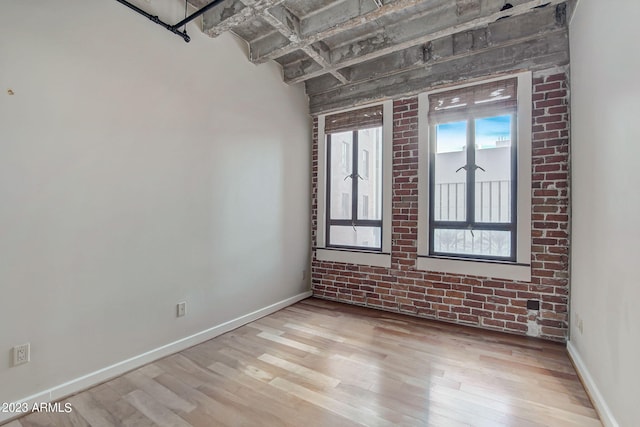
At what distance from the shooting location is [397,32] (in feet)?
9.38

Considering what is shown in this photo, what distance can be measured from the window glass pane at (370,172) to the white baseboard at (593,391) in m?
2.23

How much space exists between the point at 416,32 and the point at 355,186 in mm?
1910

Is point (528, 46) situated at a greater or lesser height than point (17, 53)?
greater

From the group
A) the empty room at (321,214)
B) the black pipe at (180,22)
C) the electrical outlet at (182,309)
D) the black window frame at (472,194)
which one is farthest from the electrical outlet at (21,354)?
the black window frame at (472,194)

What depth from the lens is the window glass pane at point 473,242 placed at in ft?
9.84

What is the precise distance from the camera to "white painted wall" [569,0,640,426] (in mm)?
1434

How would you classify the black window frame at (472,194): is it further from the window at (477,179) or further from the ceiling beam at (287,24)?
the ceiling beam at (287,24)

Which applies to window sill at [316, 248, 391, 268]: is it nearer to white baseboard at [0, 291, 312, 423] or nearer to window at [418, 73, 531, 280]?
window at [418, 73, 531, 280]

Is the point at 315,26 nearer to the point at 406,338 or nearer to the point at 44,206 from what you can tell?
the point at 44,206

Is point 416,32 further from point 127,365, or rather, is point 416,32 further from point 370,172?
point 127,365

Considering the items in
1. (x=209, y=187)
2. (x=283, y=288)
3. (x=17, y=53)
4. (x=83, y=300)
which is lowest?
(x=283, y=288)

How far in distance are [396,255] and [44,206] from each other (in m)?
3.27

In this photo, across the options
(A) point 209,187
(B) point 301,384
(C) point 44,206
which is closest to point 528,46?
(A) point 209,187

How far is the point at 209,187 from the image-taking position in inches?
112
